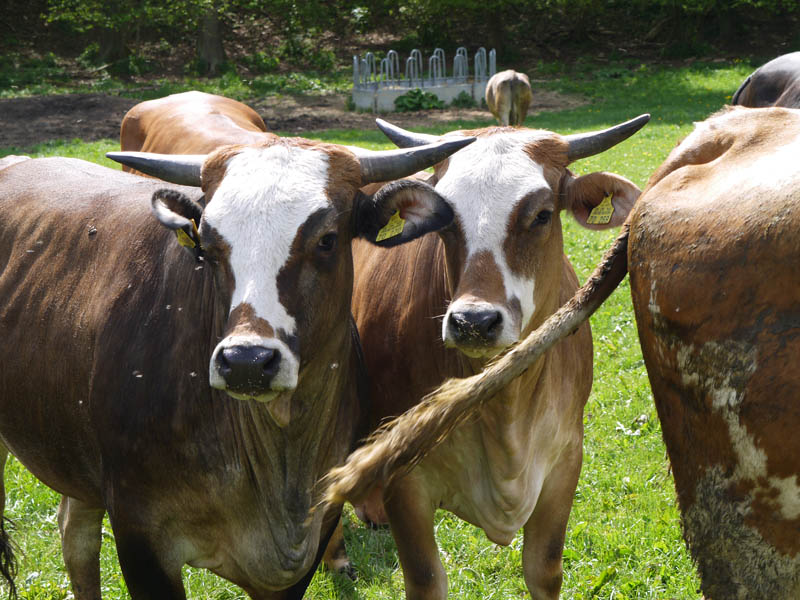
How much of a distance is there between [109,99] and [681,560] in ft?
63.5

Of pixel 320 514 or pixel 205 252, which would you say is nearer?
pixel 205 252

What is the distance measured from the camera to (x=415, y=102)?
20.7m

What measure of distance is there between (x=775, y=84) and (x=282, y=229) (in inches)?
335

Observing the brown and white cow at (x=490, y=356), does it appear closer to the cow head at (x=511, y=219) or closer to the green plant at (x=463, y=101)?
the cow head at (x=511, y=219)

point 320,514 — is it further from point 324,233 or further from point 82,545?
point 82,545

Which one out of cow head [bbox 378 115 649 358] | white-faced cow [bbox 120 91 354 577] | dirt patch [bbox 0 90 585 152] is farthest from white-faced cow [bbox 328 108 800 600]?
dirt patch [bbox 0 90 585 152]

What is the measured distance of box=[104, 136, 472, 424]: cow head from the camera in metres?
2.76

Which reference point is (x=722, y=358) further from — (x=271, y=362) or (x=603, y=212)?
(x=603, y=212)

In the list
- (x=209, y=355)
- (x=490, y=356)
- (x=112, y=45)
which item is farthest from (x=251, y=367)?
(x=112, y=45)

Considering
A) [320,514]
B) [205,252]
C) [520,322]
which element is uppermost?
[205,252]

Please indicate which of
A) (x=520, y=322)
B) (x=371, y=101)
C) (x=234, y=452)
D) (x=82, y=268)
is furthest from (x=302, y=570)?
(x=371, y=101)

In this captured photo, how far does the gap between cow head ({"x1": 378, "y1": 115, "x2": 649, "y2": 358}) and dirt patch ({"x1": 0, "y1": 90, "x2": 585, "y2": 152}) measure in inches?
545

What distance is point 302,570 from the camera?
3.38 metres

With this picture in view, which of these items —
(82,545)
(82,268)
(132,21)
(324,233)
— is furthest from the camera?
(132,21)
